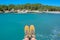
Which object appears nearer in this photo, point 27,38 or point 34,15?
point 27,38

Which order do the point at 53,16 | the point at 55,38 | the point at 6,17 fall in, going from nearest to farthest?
the point at 55,38
the point at 6,17
the point at 53,16

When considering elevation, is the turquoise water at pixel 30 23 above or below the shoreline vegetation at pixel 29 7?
below

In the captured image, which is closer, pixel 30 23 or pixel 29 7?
pixel 30 23

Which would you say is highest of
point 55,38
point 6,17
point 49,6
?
point 6,17

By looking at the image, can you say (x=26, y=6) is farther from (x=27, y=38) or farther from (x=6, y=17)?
(x=27, y=38)

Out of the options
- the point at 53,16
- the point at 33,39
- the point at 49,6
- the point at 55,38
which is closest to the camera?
the point at 33,39

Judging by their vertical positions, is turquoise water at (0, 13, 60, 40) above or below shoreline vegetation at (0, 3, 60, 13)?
below

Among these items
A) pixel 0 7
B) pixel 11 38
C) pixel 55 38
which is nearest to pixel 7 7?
pixel 0 7

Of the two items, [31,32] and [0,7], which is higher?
[0,7]

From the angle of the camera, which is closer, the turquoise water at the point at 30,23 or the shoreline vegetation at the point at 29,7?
the turquoise water at the point at 30,23

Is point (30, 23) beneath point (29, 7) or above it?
beneath

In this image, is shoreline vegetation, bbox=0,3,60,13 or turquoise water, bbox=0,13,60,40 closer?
turquoise water, bbox=0,13,60,40
